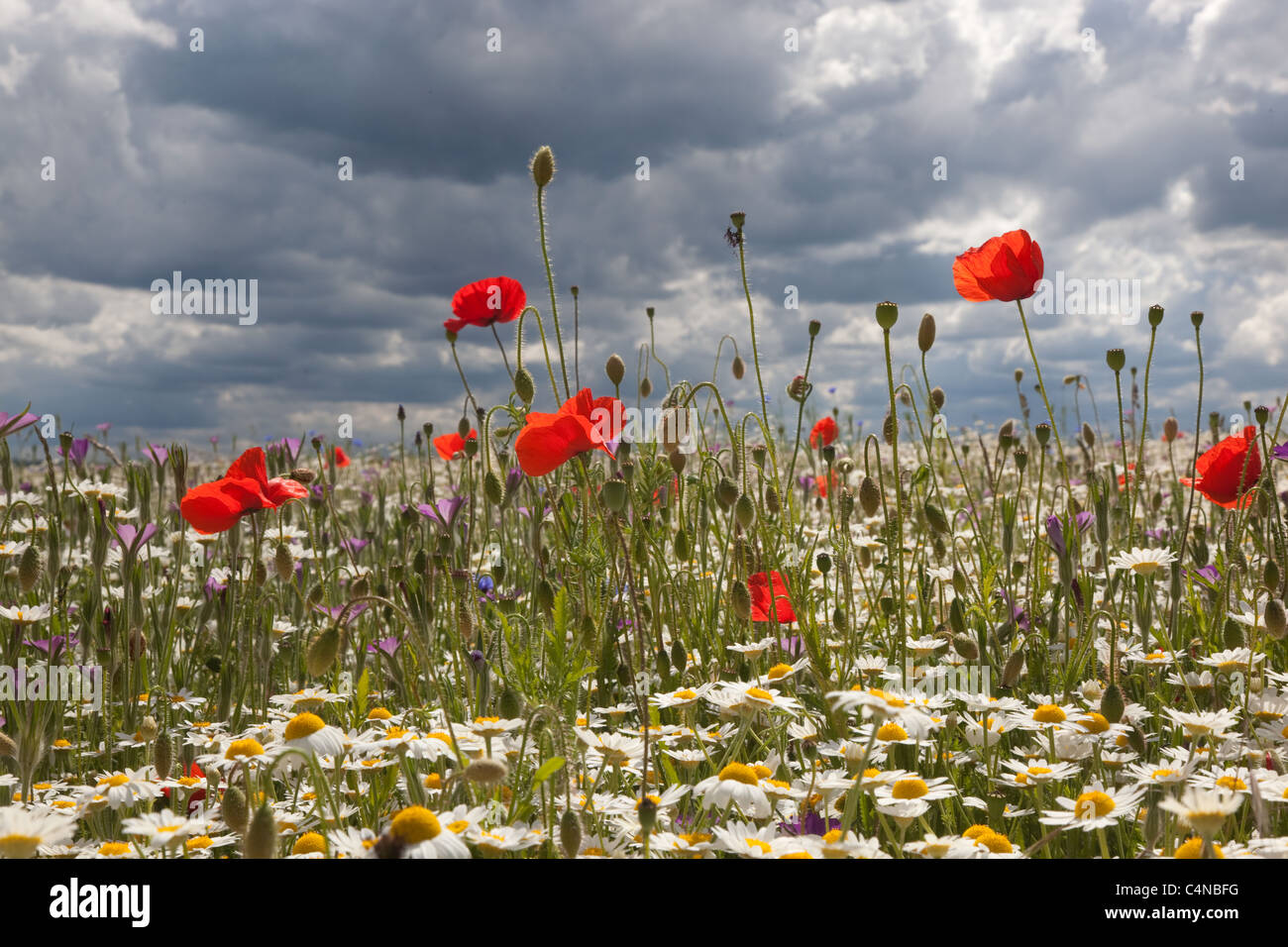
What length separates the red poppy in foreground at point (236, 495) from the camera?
2.13 metres

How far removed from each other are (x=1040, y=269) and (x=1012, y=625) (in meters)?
1.02

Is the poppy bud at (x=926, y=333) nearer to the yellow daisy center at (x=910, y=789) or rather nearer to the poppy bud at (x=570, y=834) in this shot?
the yellow daisy center at (x=910, y=789)

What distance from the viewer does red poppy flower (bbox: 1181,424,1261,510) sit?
106 inches

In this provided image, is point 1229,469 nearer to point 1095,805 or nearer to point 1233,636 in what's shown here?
point 1233,636

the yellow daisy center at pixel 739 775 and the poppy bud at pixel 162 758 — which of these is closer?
the yellow daisy center at pixel 739 775

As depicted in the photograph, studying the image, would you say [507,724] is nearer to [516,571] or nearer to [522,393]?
[522,393]

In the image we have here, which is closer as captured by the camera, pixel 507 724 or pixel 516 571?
pixel 507 724

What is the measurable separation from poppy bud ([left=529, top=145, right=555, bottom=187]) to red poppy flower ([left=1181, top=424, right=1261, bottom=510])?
2.09 m

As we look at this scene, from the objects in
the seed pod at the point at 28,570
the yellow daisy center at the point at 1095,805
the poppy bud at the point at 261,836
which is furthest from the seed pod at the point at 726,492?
the seed pod at the point at 28,570

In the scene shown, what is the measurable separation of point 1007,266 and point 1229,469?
97 centimetres

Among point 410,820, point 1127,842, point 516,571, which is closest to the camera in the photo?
point 410,820

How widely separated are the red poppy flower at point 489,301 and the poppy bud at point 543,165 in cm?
68
